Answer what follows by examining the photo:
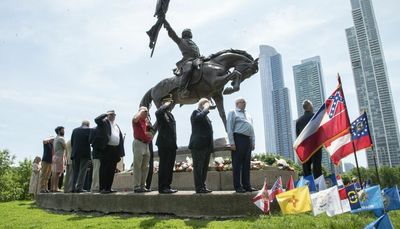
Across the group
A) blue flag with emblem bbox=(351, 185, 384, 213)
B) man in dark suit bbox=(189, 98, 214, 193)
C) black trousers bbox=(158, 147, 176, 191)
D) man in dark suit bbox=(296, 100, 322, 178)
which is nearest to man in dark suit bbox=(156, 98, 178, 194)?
black trousers bbox=(158, 147, 176, 191)

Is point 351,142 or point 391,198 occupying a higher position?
point 351,142

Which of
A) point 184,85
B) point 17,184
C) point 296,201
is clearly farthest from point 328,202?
point 17,184

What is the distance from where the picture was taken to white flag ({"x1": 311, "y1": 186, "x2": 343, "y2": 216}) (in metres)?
4.71

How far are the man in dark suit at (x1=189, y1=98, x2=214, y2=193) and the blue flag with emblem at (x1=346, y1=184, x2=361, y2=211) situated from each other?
9.14 ft

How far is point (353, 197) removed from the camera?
15.3 feet

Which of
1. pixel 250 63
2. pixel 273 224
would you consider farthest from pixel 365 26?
pixel 273 224

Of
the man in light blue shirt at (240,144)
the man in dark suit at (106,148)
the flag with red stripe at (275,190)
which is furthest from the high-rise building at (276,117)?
the flag with red stripe at (275,190)

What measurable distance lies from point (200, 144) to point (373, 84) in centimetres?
9103

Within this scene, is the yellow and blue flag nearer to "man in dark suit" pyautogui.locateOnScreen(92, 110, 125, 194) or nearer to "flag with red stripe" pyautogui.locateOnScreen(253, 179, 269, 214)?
"flag with red stripe" pyautogui.locateOnScreen(253, 179, 269, 214)

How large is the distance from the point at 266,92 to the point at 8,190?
13165 cm

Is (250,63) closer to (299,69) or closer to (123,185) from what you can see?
(123,185)

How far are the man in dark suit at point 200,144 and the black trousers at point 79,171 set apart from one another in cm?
429

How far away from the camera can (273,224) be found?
523cm

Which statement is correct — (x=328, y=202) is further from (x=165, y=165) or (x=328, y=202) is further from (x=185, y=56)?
(x=185, y=56)
